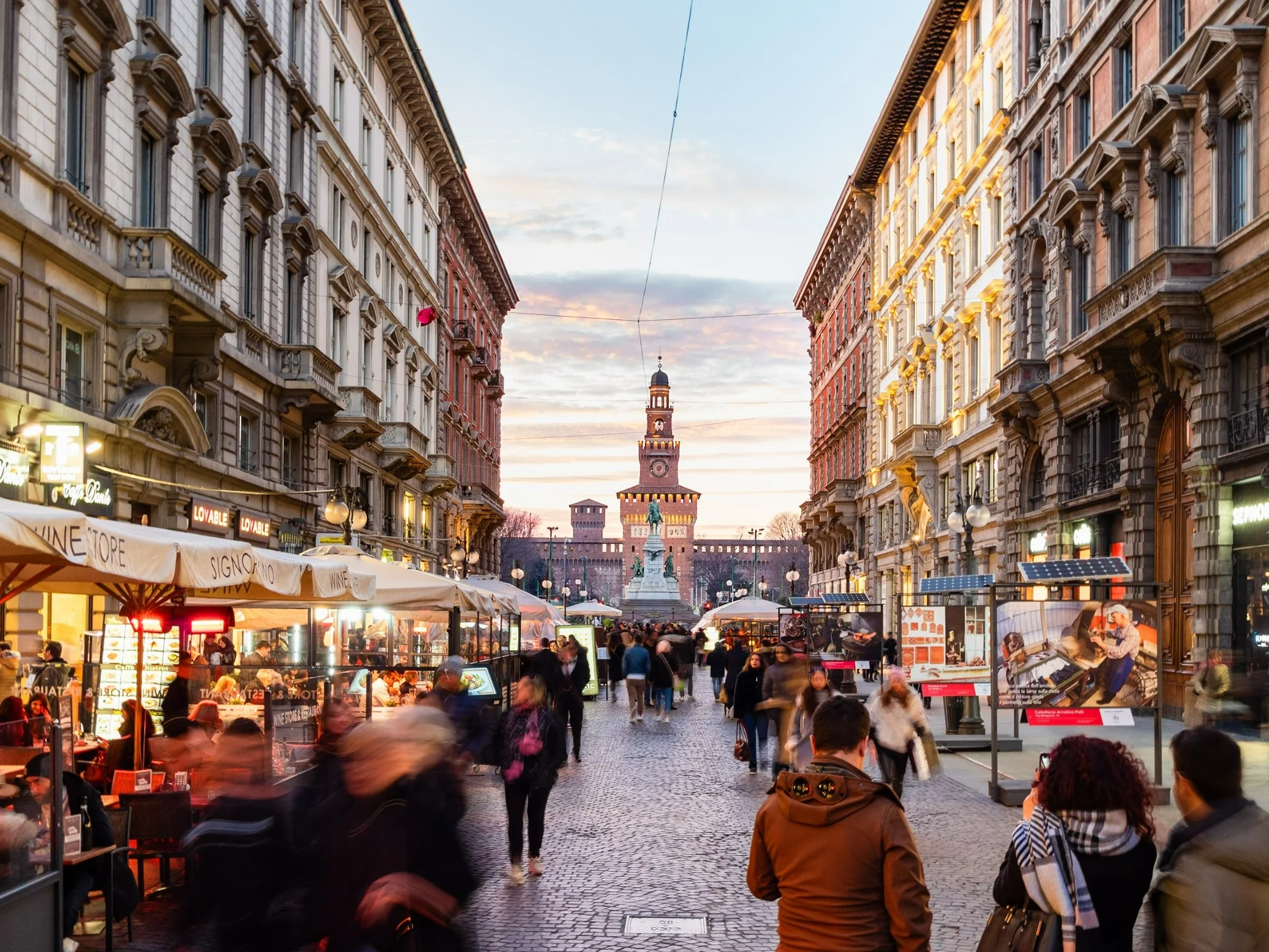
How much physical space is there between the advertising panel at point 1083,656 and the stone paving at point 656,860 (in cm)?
131

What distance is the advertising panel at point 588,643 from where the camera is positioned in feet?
110

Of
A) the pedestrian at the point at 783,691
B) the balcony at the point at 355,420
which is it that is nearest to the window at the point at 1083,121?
the pedestrian at the point at 783,691

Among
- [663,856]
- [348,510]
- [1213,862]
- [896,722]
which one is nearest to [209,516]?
[348,510]

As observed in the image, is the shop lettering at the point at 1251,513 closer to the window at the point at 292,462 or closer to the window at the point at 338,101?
the window at the point at 292,462

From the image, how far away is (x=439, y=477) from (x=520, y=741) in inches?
1645

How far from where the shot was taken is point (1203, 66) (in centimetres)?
2361

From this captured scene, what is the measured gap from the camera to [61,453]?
19.1 m

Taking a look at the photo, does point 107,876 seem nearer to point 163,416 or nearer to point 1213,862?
point 1213,862

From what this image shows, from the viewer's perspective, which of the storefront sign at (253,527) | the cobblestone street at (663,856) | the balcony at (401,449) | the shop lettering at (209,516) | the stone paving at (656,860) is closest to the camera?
the stone paving at (656,860)

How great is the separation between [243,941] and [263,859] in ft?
1.06

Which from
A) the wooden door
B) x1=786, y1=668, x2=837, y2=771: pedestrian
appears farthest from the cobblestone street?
the wooden door

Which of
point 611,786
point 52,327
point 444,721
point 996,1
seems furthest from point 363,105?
point 444,721

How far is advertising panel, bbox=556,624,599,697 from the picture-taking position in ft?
110

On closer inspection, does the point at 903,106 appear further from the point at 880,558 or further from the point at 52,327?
the point at 52,327
